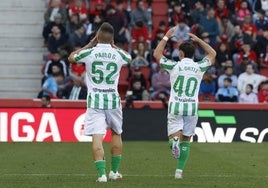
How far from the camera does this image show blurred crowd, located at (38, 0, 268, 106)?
30.5 meters

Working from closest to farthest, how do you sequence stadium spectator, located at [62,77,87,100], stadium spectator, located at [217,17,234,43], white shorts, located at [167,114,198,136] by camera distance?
white shorts, located at [167,114,198,136] < stadium spectator, located at [62,77,87,100] < stadium spectator, located at [217,17,234,43]

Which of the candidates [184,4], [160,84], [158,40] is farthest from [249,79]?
[184,4]

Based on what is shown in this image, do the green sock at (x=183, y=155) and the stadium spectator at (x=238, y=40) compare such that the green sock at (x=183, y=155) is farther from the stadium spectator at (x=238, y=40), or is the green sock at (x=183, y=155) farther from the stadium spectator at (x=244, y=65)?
the stadium spectator at (x=238, y=40)

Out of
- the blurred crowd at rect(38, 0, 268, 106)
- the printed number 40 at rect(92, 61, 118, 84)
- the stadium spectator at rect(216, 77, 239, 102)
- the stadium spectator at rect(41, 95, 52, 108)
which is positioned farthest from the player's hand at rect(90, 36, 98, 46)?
the stadium spectator at rect(216, 77, 239, 102)

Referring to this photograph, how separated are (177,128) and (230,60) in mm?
16716

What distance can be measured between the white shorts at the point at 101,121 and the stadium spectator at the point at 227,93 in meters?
15.2

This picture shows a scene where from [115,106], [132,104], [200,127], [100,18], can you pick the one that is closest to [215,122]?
[200,127]

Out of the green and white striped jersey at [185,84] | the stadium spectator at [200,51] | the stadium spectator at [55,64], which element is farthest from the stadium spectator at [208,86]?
the green and white striped jersey at [185,84]

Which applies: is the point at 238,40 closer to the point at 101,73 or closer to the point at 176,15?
the point at 176,15

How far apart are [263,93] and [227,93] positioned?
3.79ft

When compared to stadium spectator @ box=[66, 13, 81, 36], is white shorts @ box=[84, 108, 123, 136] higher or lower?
lower

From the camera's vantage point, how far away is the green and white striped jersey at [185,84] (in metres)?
15.8

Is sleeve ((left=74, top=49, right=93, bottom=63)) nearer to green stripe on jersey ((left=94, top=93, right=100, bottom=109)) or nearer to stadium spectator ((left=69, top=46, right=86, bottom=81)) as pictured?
green stripe on jersey ((left=94, top=93, right=100, bottom=109))

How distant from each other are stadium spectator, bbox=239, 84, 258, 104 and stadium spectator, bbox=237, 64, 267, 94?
1.29ft
